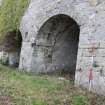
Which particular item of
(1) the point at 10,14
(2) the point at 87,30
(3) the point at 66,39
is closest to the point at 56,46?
(3) the point at 66,39

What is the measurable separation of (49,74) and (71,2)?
2757 millimetres

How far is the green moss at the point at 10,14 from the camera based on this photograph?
11273 mm

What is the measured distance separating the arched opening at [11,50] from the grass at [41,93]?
366cm

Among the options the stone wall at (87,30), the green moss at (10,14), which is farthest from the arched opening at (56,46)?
the green moss at (10,14)

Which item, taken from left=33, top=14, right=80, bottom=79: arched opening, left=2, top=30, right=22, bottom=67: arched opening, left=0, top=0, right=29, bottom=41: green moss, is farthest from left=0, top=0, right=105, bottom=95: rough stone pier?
left=2, top=30, right=22, bottom=67: arched opening

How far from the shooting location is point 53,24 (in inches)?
396

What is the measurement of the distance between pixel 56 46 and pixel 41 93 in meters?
3.80

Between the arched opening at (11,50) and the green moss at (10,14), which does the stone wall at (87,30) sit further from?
the arched opening at (11,50)

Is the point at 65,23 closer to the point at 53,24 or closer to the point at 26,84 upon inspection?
the point at 53,24

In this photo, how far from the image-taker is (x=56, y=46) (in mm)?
10625

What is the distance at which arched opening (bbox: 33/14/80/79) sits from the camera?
10.1 meters

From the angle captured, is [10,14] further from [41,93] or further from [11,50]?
[41,93]

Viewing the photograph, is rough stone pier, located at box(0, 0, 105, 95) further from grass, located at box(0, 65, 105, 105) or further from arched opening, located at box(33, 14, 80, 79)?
grass, located at box(0, 65, 105, 105)

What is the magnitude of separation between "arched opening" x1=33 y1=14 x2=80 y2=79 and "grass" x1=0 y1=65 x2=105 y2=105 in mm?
1930
